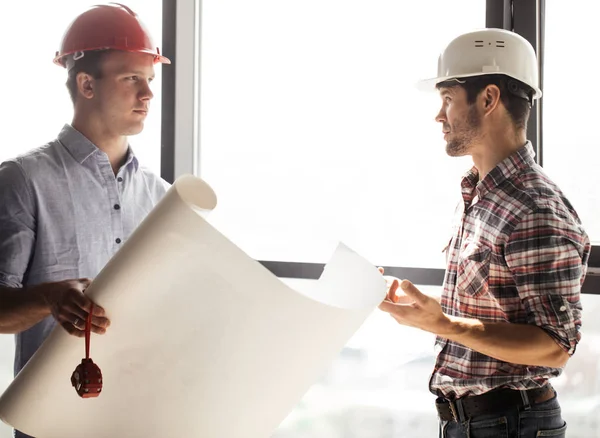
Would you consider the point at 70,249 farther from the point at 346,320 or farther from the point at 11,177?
the point at 346,320

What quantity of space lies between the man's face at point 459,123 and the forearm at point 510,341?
499 millimetres

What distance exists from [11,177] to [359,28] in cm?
141

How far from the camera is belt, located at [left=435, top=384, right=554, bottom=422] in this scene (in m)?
1.66

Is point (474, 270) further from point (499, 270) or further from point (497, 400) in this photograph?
point (497, 400)

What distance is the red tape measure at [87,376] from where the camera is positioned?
3.82 feet

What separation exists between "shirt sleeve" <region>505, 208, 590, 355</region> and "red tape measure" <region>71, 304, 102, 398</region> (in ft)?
3.21

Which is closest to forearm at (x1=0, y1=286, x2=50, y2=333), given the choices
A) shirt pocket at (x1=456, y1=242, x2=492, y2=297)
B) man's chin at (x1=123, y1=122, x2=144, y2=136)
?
man's chin at (x1=123, y1=122, x2=144, y2=136)

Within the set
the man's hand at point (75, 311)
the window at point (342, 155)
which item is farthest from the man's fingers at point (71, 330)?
the window at point (342, 155)

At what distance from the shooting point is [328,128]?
255 cm

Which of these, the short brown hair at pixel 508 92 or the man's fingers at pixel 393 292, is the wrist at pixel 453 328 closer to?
the man's fingers at pixel 393 292

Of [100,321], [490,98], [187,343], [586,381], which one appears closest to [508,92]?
[490,98]

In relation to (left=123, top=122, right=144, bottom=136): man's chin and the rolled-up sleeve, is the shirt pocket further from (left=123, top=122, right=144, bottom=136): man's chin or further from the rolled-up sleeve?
the rolled-up sleeve

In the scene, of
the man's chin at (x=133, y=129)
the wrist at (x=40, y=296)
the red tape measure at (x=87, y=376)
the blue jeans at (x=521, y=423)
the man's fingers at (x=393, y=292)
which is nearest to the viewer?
the red tape measure at (x=87, y=376)

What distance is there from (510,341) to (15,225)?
4.06 feet
